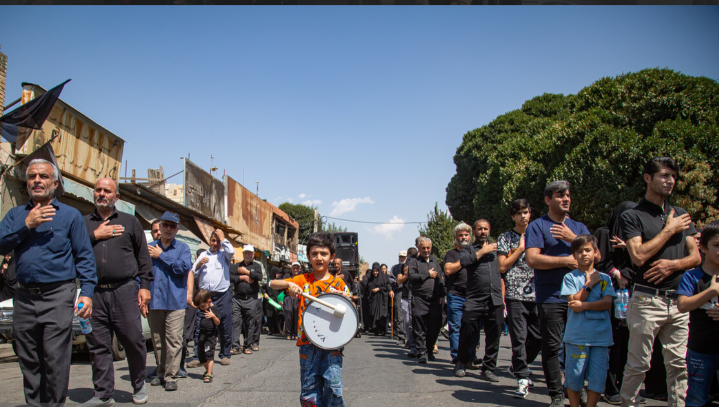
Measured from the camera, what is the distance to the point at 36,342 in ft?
13.5

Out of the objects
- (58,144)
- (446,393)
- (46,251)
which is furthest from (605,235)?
(58,144)

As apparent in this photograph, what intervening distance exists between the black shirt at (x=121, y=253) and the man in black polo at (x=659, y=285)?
4.56 metres

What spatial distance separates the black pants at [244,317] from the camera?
9898 millimetres

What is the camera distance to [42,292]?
4.15 metres

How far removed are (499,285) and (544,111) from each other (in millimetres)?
30741

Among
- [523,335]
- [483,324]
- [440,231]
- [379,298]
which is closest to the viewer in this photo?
[523,335]

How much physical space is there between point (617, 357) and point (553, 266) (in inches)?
65.2

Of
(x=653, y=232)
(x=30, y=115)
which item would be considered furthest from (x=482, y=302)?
(x=30, y=115)

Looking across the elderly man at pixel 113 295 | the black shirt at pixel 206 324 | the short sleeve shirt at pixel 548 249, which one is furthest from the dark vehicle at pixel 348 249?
the short sleeve shirt at pixel 548 249

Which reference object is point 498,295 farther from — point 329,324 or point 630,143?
point 630,143

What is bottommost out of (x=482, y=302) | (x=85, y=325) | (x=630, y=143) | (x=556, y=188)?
(x=85, y=325)

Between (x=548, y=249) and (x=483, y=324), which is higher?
(x=548, y=249)

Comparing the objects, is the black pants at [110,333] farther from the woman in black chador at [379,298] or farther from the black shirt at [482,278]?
the woman in black chador at [379,298]

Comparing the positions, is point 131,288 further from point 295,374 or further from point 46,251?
point 295,374
